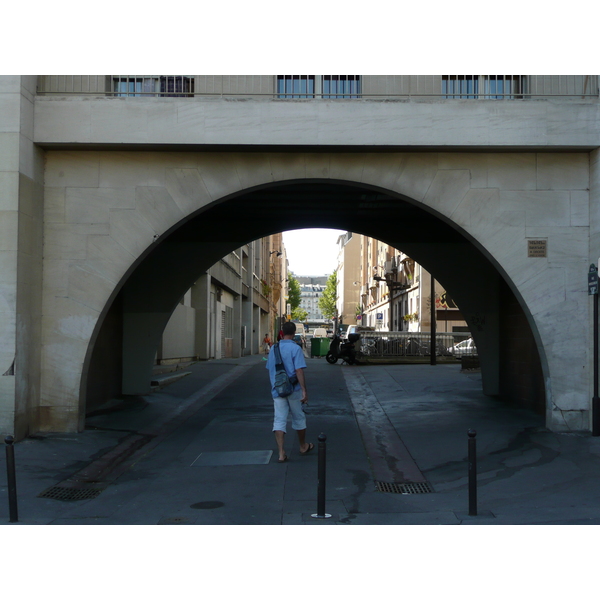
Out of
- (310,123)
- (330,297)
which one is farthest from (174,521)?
(330,297)

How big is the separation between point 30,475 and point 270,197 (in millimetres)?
7899

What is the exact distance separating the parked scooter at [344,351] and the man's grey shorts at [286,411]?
56.9ft

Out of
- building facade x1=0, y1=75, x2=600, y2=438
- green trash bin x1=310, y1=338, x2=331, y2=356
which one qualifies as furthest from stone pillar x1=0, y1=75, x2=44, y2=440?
green trash bin x1=310, y1=338, x2=331, y2=356

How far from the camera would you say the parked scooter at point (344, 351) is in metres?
26.7

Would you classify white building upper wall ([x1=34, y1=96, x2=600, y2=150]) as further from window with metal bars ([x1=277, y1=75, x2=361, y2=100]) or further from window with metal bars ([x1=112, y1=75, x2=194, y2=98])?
window with metal bars ([x1=112, y1=75, x2=194, y2=98])

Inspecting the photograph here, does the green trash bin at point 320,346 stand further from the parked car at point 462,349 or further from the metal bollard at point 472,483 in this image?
the metal bollard at point 472,483

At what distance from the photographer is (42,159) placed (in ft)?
36.3

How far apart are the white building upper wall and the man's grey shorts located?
4.04m

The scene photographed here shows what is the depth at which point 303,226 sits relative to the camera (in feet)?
58.9

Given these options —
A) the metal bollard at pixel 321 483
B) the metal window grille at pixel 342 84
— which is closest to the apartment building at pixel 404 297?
the metal window grille at pixel 342 84

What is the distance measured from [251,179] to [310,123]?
131 centimetres

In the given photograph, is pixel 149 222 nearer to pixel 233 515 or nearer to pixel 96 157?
pixel 96 157

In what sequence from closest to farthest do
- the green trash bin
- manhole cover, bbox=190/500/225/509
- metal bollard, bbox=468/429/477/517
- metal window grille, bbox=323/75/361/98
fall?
metal bollard, bbox=468/429/477/517
manhole cover, bbox=190/500/225/509
metal window grille, bbox=323/75/361/98
the green trash bin

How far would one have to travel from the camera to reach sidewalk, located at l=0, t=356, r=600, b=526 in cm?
693
